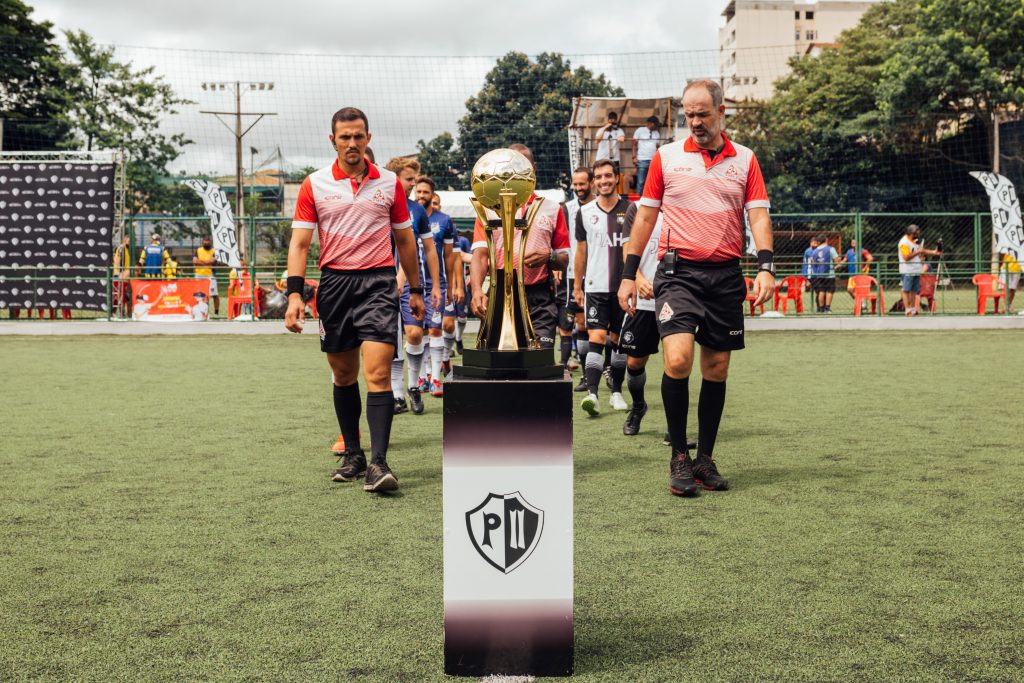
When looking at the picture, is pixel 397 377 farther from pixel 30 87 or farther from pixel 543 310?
pixel 30 87

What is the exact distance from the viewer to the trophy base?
288 centimetres

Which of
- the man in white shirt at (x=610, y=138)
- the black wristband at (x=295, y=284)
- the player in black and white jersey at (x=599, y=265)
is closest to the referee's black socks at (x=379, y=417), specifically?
the black wristband at (x=295, y=284)

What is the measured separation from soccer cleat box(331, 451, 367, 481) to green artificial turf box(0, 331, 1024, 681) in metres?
0.10

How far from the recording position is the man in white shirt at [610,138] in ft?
64.7

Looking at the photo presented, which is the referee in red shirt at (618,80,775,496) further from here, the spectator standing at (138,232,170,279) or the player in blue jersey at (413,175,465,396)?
the spectator standing at (138,232,170,279)

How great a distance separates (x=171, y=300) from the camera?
2020cm

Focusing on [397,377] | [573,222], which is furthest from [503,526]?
[573,222]

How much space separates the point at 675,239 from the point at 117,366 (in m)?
9.62

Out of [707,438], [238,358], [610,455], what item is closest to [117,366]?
[238,358]

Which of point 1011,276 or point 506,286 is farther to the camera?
point 1011,276

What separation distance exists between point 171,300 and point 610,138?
901 cm

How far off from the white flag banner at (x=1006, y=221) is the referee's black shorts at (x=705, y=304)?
19.2 m

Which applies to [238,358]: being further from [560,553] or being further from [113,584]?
[560,553]

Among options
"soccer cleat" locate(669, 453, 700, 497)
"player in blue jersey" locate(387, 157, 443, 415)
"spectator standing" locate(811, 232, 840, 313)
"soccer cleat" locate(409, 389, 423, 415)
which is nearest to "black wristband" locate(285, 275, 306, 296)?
"player in blue jersey" locate(387, 157, 443, 415)
